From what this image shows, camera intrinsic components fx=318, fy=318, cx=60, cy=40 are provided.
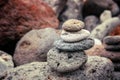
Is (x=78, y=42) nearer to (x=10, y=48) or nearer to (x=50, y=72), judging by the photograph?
(x=50, y=72)

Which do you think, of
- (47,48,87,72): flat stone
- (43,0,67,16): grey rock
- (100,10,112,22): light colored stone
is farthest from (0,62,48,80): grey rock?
(100,10,112,22): light colored stone

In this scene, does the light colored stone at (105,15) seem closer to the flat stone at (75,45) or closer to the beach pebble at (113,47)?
the beach pebble at (113,47)

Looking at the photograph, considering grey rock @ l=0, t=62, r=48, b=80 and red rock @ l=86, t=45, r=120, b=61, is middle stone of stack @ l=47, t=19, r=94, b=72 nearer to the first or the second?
grey rock @ l=0, t=62, r=48, b=80

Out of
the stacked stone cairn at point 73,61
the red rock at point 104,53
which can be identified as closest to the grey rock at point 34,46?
the red rock at point 104,53

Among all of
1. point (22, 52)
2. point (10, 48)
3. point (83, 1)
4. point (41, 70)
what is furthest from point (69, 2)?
point (41, 70)

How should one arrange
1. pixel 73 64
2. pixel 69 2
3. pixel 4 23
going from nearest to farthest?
pixel 73 64 → pixel 4 23 → pixel 69 2

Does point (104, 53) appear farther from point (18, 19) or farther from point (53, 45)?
point (18, 19)

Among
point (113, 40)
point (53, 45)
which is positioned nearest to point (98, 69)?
point (113, 40)

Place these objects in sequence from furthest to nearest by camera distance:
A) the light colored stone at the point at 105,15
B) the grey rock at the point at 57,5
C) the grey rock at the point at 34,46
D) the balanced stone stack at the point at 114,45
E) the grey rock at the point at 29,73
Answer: the light colored stone at the point at 105,15 < the grey rock at the point at 57,5 < the grey rock at the point at 34,46 < the balanced stone stack at the point at 114,45 < the grey rock at the point at 29,73
